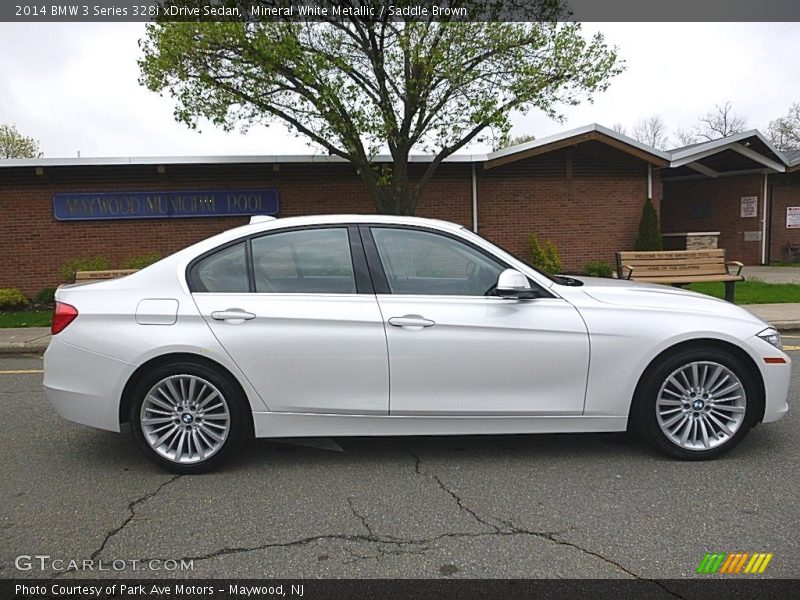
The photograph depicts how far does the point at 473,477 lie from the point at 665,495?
3.54ft

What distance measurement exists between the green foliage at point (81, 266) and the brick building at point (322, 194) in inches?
10.4

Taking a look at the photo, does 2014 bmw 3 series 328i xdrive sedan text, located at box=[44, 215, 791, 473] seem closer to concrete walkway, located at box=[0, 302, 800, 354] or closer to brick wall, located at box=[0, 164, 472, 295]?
concrete walkway, located at box=[0, 302, 800, 354]

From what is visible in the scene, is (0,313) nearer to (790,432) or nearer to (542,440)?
(542,440)

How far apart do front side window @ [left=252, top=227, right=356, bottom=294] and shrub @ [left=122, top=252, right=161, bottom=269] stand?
386 inches

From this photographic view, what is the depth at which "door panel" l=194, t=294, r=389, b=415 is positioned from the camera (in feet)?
11.8

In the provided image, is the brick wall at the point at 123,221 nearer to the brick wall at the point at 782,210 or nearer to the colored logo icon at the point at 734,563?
the brick wall at the point at 782,210

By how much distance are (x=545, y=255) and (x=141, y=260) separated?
925cm

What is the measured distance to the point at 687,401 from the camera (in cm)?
370

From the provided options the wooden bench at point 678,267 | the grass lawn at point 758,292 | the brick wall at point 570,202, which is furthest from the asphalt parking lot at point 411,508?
the brick wall at point 570,202

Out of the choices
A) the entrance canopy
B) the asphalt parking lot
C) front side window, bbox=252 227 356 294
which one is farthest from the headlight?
the entrance canopy

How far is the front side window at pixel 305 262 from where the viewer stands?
3773 millimetres

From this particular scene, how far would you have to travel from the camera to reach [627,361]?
363 cm

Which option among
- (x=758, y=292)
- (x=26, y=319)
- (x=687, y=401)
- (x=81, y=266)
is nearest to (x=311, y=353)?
(x=687, y=401)

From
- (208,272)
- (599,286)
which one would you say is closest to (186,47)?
(208,272)
